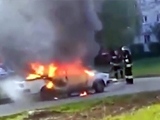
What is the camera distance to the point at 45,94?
372 centimetres

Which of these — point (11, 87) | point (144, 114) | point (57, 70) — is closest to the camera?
point (144, 114)

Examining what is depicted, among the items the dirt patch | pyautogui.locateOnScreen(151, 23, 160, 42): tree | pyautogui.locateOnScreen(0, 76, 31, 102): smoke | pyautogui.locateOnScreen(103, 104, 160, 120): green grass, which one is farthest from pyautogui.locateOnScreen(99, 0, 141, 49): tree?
pyautogui.locateOnScreen(0, 76, 31, 102): smoke

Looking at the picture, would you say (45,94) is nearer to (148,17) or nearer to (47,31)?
(47,31)

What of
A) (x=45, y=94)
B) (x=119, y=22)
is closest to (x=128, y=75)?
(x=119, y=22)

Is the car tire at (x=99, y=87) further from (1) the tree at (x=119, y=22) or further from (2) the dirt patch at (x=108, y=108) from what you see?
(1) the tree at (x=119, y=22)

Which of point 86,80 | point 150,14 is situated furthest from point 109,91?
point 150,14

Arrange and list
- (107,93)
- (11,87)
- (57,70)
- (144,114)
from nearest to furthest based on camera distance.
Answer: (144,114)
(11,87)
(57,70)
(107,93)

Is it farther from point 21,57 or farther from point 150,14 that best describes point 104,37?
point 21,57

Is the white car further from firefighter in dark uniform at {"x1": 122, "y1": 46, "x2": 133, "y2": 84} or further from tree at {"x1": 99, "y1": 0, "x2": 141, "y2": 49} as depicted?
tree at {"x1": 99, "y1": 0, "x2": 141, "y2": 49}

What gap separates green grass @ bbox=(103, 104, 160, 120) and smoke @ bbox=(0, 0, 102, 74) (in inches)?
22.8

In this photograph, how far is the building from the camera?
3.77 metres

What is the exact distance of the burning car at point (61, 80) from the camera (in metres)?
3.68

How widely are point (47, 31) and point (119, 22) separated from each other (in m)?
0.60

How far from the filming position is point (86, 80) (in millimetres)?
3781
